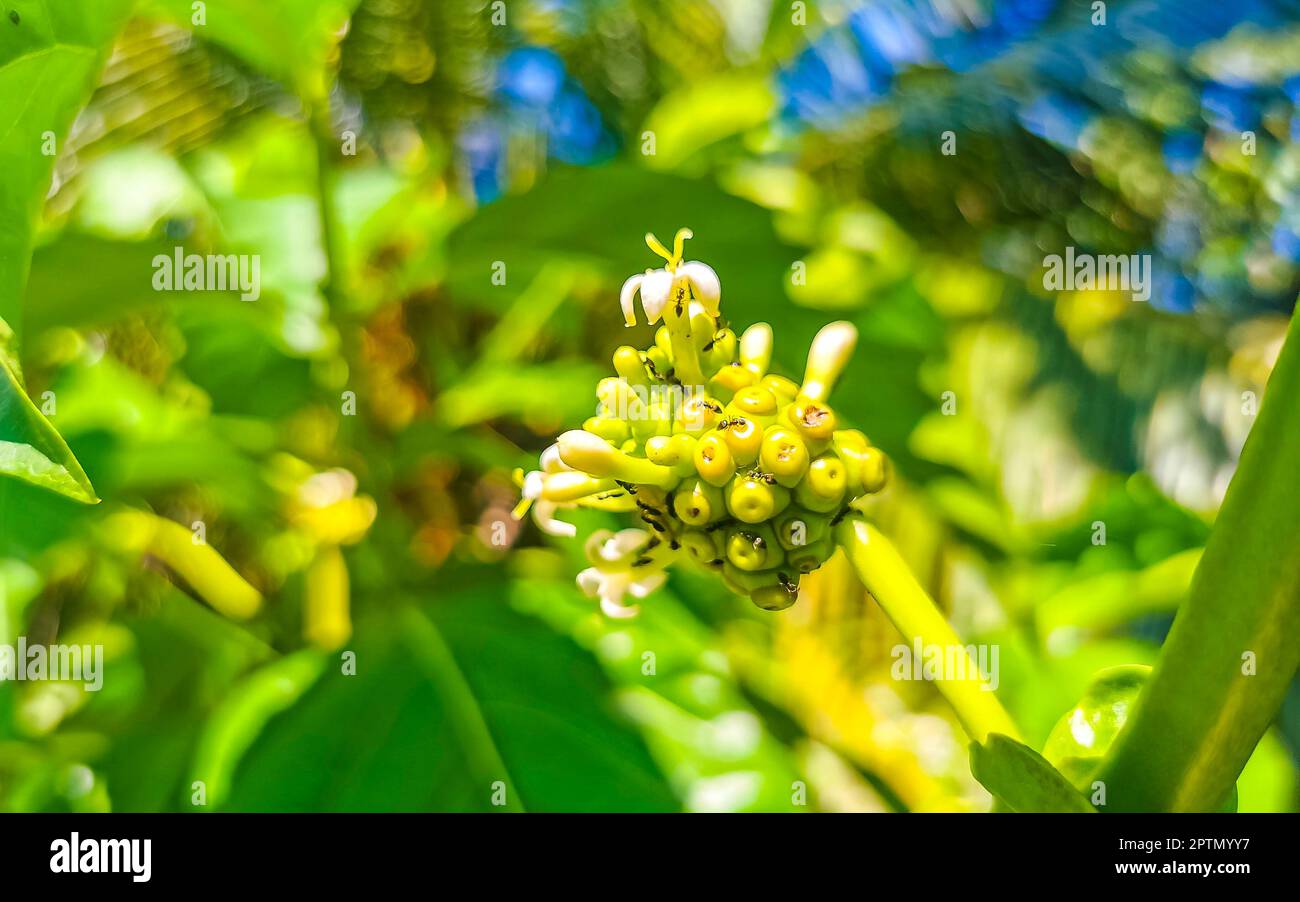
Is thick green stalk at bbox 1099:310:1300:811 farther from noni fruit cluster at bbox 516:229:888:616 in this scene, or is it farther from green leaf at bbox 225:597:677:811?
green leaf at bbox 225:597:677:811

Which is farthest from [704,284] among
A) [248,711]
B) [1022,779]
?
[248,711]

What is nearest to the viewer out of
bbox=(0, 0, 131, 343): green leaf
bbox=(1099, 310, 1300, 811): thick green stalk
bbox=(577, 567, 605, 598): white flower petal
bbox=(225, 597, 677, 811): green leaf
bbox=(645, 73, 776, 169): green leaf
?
bbox=(1099, 310, 1300, 811): thick green stalk

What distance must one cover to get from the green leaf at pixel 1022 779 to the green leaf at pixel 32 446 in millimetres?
311

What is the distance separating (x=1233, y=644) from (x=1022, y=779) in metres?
0.08

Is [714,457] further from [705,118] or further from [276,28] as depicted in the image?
[705,118]

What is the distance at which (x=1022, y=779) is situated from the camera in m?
0.34

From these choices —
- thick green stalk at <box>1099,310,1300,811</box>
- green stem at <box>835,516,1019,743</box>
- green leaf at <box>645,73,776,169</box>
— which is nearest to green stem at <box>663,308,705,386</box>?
green stem at <box>835,516,1019,743</box>

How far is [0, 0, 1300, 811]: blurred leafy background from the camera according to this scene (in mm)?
771

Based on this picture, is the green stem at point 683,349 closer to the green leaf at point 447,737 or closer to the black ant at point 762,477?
Result: the black ant at point 762,477

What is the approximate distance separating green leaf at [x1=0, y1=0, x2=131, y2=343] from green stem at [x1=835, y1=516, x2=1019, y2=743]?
1.11 feet

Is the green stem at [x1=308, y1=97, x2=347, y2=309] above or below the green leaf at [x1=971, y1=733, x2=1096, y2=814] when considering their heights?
above

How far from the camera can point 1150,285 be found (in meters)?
1.66
